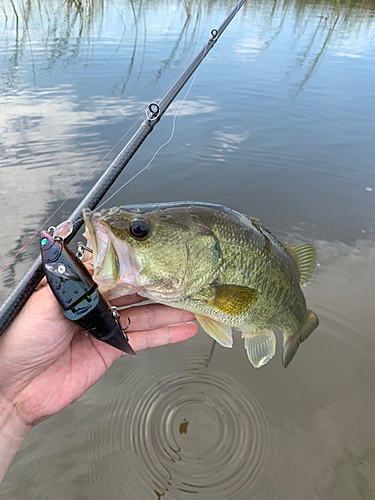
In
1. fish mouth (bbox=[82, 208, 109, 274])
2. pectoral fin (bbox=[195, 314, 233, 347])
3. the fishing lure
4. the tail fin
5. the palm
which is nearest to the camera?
the fishing lure

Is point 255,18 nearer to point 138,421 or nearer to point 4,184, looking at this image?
point 4,184

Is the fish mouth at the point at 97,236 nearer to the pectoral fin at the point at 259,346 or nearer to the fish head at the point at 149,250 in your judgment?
the fish head at the point at 149,250

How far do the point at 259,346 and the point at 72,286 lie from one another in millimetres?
A: 1307

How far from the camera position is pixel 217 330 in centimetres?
203

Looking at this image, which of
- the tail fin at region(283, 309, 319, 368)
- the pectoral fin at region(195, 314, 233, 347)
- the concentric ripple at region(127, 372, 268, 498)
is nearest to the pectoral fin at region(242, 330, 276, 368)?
the tail fin at region(283, 309, 319, 368)

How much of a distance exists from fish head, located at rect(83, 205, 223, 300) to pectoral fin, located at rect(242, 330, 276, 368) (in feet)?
2.26

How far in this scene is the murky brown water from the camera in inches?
89.3

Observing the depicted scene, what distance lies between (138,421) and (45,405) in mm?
820

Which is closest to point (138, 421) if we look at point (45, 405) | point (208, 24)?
point (45, 405)

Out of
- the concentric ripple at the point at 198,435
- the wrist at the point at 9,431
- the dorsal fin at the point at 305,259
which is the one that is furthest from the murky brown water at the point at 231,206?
the dorsal fin at the point at 305,259

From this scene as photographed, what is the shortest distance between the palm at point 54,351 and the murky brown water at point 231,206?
60cm

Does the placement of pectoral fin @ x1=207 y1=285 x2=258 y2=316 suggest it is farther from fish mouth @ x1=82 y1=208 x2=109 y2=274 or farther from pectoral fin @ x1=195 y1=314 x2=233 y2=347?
fish mouth @ x1=82 y1=208 x2=109 y2=274

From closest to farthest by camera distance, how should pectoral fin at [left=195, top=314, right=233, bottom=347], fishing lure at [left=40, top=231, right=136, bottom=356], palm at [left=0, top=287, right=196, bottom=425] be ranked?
fishing lure at [left=40, top=231, right=136, bottom=356] < palm at [left=0, top=287, right=196, bottom=425] < pectoral fin at [left=195, top=314, right=233, bottom=347]

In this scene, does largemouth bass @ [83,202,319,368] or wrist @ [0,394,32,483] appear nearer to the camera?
largemouth bass @ [83,202,319,368]
